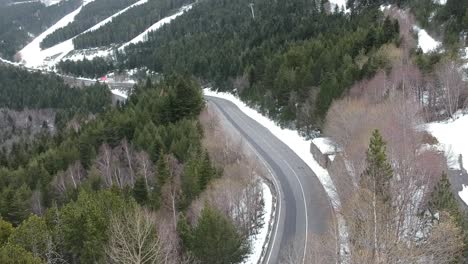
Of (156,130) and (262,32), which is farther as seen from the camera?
(262,32)

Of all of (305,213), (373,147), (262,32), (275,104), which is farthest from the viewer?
(262,32)

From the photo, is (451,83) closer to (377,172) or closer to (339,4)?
(377,172)

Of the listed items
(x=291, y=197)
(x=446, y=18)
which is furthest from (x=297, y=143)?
(x=446, y=18)

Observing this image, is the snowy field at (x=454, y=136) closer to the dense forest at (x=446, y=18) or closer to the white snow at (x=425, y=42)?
the dense forest at (x=446, y=18)

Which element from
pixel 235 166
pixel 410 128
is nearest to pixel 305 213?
pixel 235 166

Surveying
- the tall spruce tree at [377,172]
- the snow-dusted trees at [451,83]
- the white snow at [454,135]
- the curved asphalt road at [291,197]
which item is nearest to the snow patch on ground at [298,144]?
the curved asphalt road at [291,197]

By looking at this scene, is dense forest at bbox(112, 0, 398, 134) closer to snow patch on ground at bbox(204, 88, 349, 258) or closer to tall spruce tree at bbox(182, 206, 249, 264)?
snow patch on ground at bbox(204, 88, 349, 258)

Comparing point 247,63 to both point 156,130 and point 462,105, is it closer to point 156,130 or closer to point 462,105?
point 156,130
